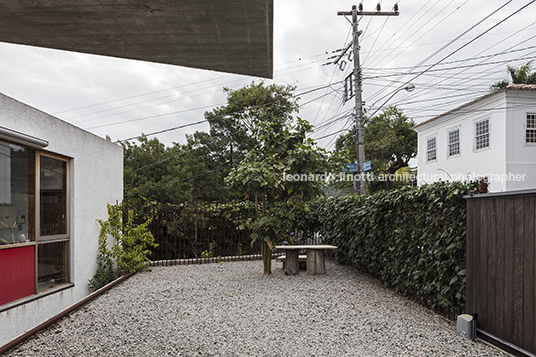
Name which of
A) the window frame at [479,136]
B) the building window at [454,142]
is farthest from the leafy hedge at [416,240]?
the building window at [454,142]

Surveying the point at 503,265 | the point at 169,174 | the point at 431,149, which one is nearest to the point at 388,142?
the point at 431,149

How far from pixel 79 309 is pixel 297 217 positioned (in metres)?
6.33

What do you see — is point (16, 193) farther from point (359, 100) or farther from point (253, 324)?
point (359, 100)

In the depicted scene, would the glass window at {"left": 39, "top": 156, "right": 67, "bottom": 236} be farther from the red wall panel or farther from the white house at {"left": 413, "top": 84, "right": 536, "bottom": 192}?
the white house at {"left": 413, "top": 84, "right": 536, "bottom": 192}

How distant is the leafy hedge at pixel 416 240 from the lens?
4039mm

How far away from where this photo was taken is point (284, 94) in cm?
2336

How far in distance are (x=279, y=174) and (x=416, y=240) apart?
9.08ft

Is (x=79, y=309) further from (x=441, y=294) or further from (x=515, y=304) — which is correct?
(x=515, y=304)

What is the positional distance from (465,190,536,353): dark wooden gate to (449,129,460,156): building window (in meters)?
16.7

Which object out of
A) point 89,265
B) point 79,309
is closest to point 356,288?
point 79,309

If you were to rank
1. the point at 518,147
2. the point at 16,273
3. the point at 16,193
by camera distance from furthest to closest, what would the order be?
the point at 518,147 < the point at 16,193 < the point at 16,273

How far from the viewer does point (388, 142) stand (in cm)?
3147

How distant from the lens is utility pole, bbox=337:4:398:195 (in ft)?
38.0

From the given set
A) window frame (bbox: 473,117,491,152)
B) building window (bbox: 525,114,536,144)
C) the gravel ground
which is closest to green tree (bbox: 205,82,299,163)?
window frame (bbox: 473,117,491,152)
